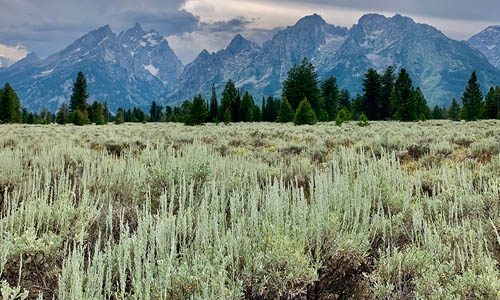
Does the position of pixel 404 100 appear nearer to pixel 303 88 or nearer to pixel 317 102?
pixel 317 102

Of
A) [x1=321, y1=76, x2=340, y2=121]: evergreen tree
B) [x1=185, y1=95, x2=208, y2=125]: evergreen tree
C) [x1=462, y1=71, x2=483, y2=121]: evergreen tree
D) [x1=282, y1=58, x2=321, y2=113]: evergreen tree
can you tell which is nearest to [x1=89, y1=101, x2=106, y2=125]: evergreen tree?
[x1=185, y1=95, x2=208, y2=125]: evergreen tree

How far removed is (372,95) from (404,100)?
1598 centimetres

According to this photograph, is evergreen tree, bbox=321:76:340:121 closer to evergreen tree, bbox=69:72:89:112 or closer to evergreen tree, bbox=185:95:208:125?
evergreen tree, bbox=185:95:208:125

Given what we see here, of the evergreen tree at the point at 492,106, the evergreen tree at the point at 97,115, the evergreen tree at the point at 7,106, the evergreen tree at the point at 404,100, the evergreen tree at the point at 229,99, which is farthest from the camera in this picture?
the evergreen tree at the point at 229,99

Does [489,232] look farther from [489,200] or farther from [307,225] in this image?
[307,225]

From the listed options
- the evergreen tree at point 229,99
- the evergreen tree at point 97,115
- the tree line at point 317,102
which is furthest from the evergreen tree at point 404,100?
the evergreen tree at point 97,115

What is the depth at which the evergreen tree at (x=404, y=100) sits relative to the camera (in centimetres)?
5075

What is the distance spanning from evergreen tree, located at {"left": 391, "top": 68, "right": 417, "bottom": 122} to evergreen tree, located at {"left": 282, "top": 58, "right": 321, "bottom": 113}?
13725 millimetres

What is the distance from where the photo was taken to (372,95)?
2689 inches

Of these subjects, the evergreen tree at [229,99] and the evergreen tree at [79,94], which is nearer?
the evergreen tree at [229,99]

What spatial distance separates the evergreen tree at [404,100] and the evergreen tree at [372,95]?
1328cm

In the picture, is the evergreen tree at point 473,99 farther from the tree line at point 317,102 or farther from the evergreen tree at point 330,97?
the evergreen tree at point 330,97

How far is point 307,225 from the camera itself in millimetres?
3248

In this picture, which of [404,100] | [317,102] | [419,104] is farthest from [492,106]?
[317,102]
